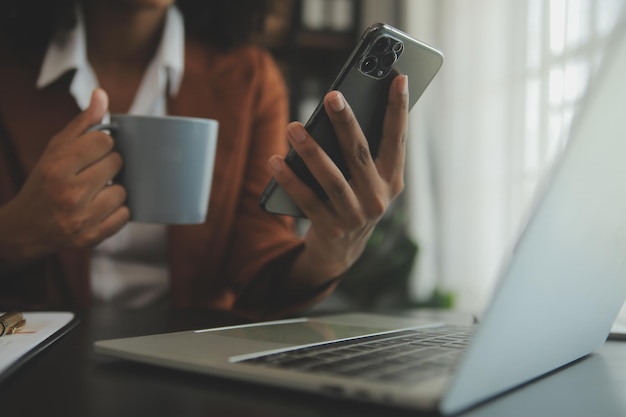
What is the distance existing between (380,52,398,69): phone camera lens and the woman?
2cm

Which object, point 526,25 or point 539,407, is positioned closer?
point 539,407

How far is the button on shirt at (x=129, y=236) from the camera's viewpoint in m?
0.91

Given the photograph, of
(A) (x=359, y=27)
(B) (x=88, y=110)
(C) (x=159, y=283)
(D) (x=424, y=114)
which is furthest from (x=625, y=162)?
(A) (x=359, y=27)

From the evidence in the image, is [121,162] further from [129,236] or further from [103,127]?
[129,236]

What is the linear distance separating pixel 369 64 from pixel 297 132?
85 millimetres

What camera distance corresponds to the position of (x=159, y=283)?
3.15 ft

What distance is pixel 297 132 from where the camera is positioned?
19.7 inches

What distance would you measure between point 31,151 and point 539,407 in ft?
2.83

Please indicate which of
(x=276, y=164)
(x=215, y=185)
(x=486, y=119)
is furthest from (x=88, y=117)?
(x=486, y=119)

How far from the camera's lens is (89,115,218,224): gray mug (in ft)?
1.99

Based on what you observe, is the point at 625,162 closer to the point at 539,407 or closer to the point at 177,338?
the point at 539,407

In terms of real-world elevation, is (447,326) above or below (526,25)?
below

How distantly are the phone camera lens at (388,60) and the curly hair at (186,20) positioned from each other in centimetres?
69

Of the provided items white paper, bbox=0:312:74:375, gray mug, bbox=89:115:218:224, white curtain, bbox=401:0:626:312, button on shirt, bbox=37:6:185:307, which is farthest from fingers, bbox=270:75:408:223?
white curtain, bbox=401:0:626:312
